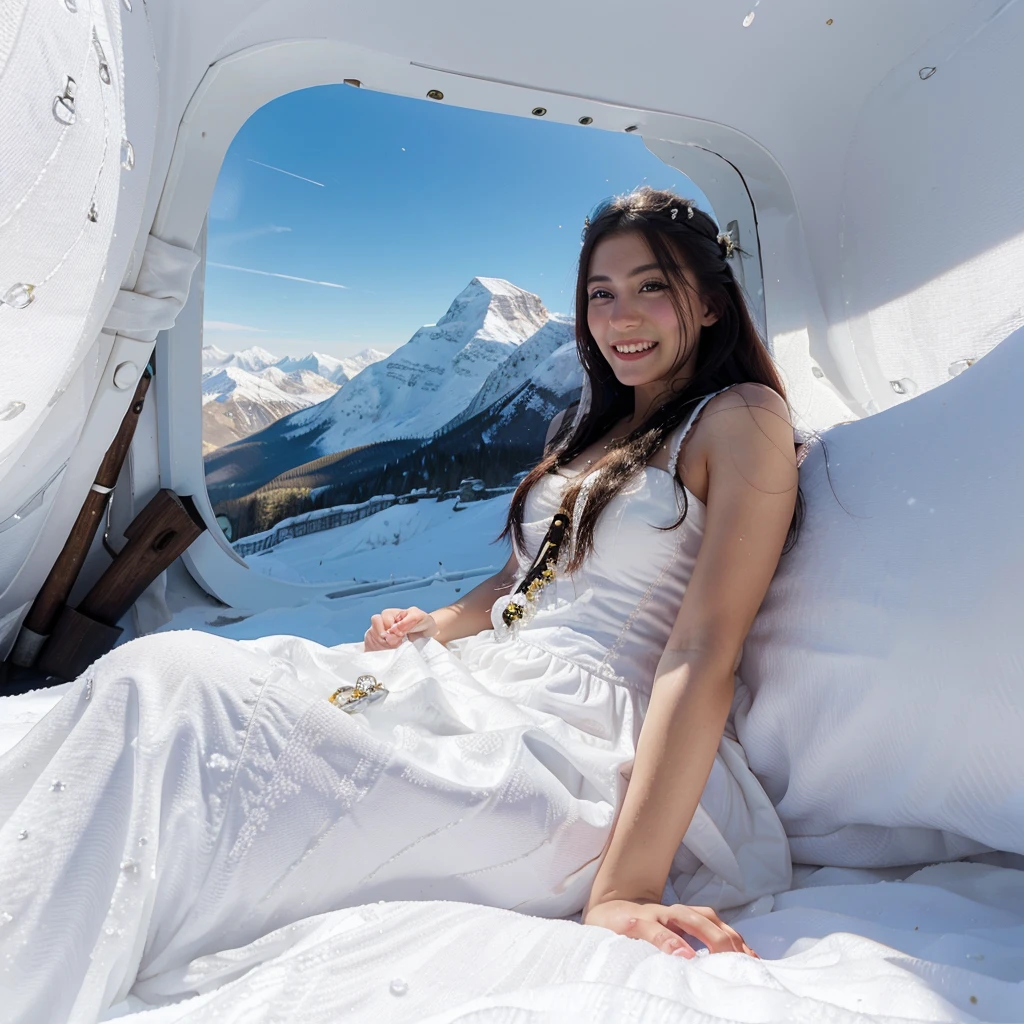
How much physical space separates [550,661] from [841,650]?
38cm

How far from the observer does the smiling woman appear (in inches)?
94.3

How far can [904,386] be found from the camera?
192cm

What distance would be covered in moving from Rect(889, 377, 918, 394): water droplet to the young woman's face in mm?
1026

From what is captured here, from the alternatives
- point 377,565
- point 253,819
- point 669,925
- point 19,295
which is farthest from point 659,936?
point 377,565

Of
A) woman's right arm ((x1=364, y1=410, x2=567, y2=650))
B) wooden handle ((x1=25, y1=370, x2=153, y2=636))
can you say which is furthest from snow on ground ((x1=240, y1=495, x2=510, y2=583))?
woman's right arm ((x1=364, y1=410, x2=567, y2=650))

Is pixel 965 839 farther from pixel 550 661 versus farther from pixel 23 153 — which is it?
pixel 23 153

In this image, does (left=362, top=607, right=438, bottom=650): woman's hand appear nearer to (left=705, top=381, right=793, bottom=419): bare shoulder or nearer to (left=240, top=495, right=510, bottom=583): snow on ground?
(left=705, top=381, right=793, bottom=419): bare shoulder

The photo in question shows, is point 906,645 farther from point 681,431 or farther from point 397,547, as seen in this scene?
point 397,547

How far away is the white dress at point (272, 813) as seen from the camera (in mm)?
597

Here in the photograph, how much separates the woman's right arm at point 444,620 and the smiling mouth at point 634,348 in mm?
410

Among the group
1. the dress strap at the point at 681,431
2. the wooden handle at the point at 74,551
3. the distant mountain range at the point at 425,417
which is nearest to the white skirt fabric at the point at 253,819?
the dress strap at the point at 681,431

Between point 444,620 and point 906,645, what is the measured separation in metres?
0.73

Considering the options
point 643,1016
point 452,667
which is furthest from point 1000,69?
point 643,1016

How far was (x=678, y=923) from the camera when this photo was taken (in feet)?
2.27
